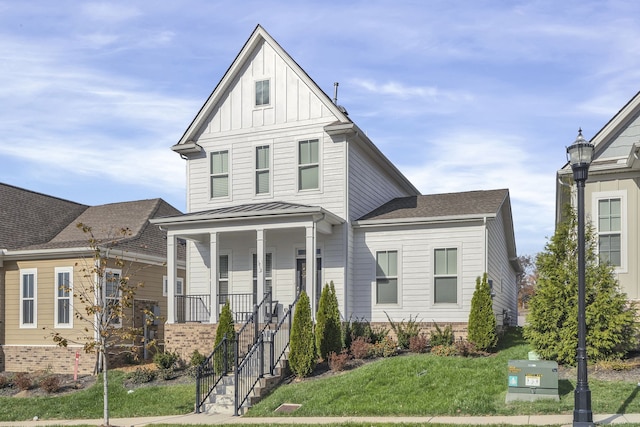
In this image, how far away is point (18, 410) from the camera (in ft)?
56.5

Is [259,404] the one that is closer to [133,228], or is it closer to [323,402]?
[323,402]

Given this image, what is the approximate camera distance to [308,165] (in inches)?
837

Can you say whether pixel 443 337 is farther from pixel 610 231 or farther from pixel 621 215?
pixel 621 215

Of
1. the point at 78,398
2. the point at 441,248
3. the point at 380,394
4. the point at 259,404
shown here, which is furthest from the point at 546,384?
the point at 78,398

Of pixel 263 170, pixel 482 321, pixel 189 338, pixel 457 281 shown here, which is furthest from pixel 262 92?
pixel 482 321

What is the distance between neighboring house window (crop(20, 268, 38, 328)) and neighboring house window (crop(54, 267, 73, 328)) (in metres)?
0.96

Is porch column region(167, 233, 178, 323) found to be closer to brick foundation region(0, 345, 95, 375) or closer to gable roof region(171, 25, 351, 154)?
brick foundation region(0, 345, 95, 375)

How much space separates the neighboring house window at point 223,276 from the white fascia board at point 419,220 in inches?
185

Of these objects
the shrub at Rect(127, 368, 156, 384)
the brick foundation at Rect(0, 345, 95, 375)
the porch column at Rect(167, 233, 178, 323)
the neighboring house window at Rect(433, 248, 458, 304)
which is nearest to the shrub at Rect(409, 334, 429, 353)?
the neighboring house window at Rect(433, 248, 458, 304)

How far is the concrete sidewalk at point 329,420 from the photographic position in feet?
36.8

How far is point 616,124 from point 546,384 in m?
8.54

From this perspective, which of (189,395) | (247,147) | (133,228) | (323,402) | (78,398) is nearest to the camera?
(323,402)

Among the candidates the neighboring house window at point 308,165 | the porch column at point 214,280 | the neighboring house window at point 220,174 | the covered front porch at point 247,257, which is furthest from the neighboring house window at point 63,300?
the neighboring house window at point 308,165

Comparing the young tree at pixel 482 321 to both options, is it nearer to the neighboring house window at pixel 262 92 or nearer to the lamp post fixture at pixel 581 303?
the lamp post fixture at pixel 581 303
